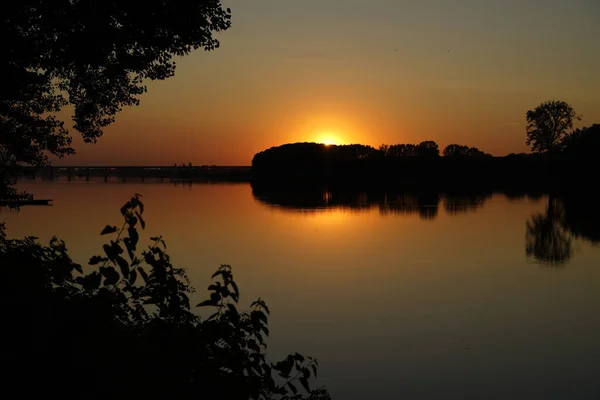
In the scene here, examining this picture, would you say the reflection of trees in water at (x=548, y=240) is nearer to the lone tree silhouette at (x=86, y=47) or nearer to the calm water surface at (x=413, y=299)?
the calm water surface at (x=413, y=299)

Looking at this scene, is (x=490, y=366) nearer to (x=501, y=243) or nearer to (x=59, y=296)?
(x=59, y=296)

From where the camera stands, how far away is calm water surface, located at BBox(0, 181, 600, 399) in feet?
56.5

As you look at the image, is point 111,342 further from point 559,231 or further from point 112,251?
point 559,231

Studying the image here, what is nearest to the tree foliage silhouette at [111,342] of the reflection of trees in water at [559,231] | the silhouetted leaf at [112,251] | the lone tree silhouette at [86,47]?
the silhouetted leaf at [112,251]

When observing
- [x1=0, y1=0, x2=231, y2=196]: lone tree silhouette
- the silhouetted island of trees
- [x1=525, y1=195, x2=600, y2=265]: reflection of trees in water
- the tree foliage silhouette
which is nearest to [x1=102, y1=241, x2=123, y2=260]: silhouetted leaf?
the tree foliage silhouette

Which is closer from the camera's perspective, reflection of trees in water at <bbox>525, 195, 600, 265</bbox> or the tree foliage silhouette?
the tree foliage silhouette

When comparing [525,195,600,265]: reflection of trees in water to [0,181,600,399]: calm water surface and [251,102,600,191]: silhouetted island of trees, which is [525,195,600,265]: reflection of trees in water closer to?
[0,181,600,399]: calm water surface

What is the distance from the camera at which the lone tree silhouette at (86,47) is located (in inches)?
577

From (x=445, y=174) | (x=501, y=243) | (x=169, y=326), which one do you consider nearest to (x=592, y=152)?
(x=445, y=174)

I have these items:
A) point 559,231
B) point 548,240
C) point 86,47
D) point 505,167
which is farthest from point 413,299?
point 505,167

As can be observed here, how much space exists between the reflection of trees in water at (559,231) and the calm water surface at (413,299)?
112 centimetres

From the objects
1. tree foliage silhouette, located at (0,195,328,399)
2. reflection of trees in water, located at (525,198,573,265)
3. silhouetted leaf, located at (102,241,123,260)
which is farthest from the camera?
reflection of trees in water, located at (525,198,573,265)

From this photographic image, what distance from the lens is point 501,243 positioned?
158 feet

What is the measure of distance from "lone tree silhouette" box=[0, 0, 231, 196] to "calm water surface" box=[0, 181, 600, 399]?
32.8 feet
